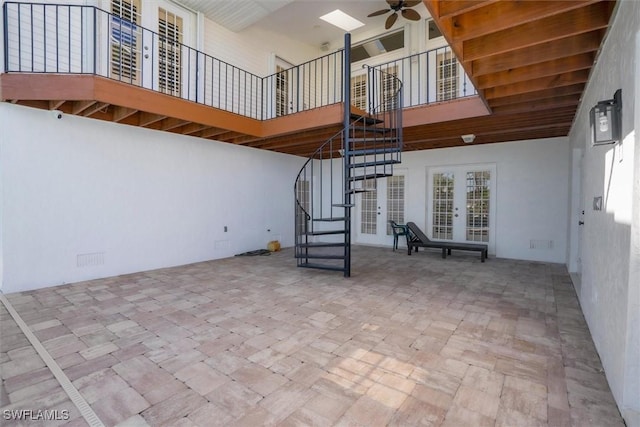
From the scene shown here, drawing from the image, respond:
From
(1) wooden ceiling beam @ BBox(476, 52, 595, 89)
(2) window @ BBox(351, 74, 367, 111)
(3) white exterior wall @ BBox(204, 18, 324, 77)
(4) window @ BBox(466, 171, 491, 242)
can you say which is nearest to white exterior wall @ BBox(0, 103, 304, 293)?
(3) white exterior wall @ BBox(204, 18, 324, 77)

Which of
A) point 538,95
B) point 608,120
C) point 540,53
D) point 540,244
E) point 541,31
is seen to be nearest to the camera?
point 608,120

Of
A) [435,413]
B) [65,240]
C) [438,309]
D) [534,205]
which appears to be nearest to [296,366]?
[435,413]

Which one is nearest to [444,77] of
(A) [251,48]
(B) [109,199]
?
(A) [251,48]

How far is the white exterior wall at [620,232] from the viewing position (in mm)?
1754

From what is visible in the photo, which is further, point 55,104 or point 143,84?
point 143,84

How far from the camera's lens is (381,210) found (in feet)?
28.2

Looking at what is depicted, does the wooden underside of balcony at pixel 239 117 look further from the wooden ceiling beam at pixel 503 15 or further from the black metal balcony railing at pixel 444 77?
the wooden ceiling beam at pixel 503 15

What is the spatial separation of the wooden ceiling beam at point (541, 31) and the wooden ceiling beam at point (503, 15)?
0.33 m

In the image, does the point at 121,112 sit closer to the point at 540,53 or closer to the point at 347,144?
the point at 347,144

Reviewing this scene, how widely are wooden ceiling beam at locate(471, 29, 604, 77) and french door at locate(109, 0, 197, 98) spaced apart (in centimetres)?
465

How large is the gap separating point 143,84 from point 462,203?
281 inches

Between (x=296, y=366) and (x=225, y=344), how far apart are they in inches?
29.3

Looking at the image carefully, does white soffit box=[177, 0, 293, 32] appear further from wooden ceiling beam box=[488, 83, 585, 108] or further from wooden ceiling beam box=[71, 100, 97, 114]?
wooden ceiling beam box=[488, 83, 585, 108]

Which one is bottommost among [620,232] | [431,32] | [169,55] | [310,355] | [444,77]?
[310,355]
